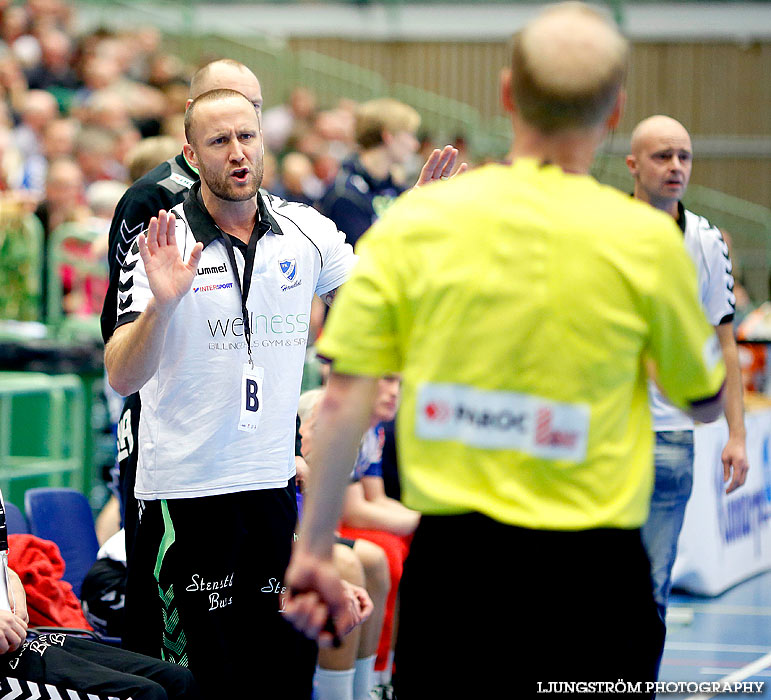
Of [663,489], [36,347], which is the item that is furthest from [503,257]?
[36,347]

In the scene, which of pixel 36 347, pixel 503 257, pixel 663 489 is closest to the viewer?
pixel 503 257

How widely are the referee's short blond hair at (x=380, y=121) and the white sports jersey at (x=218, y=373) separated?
4152mm

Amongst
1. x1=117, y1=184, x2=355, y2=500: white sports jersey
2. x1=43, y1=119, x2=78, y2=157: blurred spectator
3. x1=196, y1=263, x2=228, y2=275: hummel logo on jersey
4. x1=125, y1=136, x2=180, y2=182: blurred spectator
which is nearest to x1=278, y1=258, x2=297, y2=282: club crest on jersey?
x1=117, y1=184, x2=355, y2=500: white sports jersey

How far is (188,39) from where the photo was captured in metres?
16.8

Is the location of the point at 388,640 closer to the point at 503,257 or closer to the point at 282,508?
the point at 282,508

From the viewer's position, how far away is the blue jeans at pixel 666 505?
4.45m

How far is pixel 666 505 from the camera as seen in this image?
4.44 meters

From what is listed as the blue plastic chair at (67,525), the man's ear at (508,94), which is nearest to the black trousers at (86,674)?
the blue plastic chair at (67,525)

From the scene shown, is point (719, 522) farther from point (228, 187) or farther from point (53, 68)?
point (53, 68)

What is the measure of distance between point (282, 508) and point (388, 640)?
1941 mm

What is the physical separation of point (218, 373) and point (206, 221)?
0.48 m

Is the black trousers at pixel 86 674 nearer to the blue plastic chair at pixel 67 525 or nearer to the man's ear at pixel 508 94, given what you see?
the blue plastic chair at pixel 67 525

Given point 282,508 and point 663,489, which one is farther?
point 663,489

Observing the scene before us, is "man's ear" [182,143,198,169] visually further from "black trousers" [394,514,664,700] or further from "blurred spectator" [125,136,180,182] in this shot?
"black trousers" [394,514,664,700]
